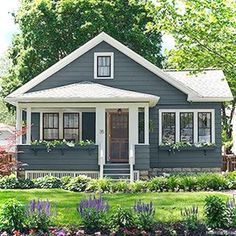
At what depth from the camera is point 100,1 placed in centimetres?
3006

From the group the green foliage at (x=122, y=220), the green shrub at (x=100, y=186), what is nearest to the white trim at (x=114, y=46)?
the green shrub at (x=100, y=186)

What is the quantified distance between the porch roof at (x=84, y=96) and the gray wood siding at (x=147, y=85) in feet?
3.83

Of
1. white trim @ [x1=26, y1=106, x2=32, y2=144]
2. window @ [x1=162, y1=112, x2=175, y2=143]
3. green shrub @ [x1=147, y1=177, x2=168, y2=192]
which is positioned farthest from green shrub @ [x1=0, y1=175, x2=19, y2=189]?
window @ [x1=162, y1=112, x2=175, y2=143]

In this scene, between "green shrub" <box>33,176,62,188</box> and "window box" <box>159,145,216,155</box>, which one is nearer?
"green shrub" <box>33,176,62,188</box>

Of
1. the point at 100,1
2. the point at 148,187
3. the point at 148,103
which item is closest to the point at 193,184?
the point at 148,187

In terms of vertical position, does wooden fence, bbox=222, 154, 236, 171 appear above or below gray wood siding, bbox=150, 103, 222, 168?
below

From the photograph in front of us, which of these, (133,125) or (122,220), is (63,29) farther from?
(122,220)

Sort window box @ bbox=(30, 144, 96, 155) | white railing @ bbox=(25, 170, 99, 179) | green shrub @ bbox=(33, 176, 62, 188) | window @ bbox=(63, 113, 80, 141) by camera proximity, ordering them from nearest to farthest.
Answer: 1. green shrub @ bbox=(33, 176, 62, 188)
2. window box @ bbox=(30, 144, 96, 155)
3. white railing @ bbox=(25, 170, 99, 179)
4. window @ bbox=(63, 113, 80, 141)

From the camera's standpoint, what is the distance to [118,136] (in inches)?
823

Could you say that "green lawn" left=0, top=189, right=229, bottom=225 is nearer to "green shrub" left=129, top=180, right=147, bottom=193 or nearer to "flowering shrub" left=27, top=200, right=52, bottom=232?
"green shrub" left=129, top=180, right=147, bottom=193

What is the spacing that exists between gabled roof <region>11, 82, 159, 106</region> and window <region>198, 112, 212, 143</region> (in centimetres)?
270

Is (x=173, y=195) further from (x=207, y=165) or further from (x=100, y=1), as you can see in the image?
(x=100, y=1)

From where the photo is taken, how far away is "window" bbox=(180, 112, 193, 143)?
21125 mm

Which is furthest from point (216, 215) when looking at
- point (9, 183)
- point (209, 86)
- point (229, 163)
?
point (229, 163)
